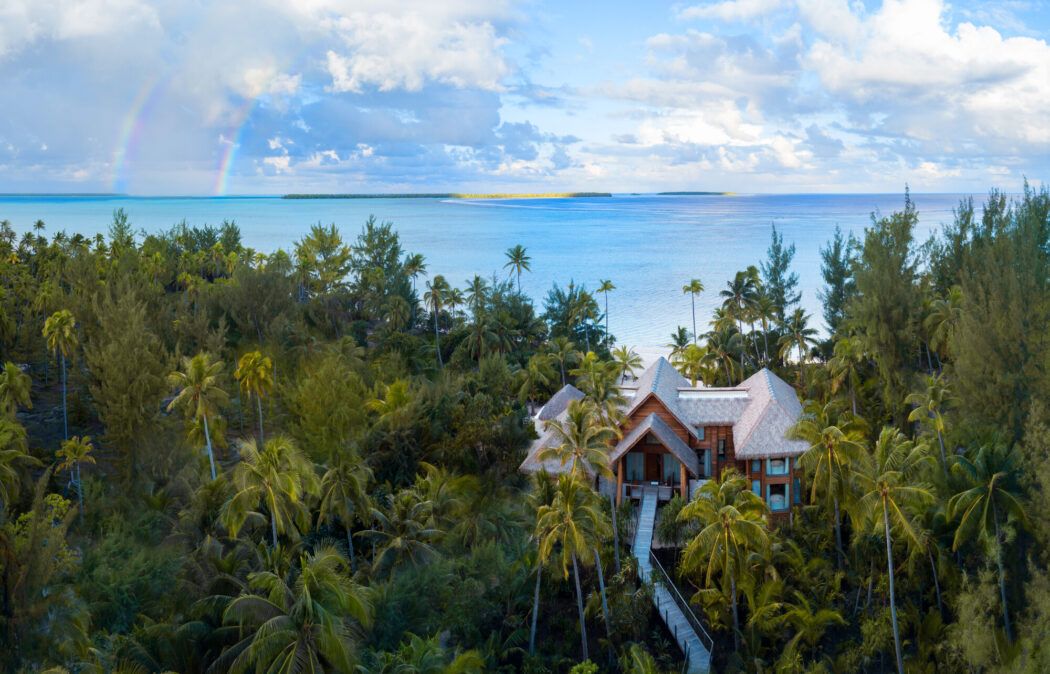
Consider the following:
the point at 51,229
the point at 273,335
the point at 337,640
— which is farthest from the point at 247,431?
the point at 51,229

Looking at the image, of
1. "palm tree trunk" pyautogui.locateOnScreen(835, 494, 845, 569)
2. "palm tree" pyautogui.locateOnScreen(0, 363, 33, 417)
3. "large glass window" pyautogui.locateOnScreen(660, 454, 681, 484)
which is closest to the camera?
"palm tree trunk" pyautogui.locateOnScreen(835, 494, 845, 569)

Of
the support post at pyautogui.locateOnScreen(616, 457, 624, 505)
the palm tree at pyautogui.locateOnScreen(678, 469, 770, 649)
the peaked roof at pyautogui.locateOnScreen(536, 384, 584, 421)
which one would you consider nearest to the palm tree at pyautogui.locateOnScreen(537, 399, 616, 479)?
the palm tree at pyautogui.locateOnScreen(678, 469, 770, 649)

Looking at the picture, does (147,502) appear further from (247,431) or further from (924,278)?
(924,278)

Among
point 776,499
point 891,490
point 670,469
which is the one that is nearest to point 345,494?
point 670,469

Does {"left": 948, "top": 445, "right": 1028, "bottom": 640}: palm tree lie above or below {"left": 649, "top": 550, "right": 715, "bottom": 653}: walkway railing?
above

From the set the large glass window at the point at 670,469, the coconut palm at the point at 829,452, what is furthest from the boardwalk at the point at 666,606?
the coconut palm at the point at 829,452

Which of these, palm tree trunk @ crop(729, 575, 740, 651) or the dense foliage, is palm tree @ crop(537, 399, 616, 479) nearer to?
the dense foliage
